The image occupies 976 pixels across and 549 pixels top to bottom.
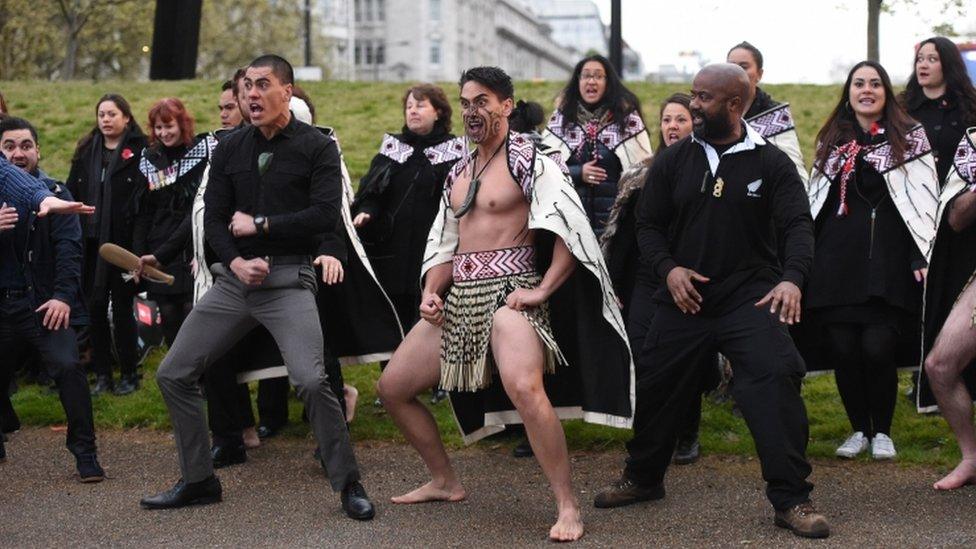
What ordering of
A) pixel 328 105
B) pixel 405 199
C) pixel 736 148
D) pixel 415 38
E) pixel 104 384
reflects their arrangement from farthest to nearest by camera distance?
pixel 415 38 → pixel 328 105 → pixel 104 384 → pixel 405 199 → pixel 736 148

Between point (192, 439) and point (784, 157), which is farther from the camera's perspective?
point (192, 439)

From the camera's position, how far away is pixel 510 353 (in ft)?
20.2

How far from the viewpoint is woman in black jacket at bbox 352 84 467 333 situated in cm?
895

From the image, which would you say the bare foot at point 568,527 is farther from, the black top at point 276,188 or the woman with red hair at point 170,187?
the woman with red hair at point 170,187

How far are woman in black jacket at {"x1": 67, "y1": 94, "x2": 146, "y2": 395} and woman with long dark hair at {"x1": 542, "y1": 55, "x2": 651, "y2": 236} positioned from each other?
3.20 metres

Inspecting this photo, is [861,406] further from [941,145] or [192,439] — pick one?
[192,439]

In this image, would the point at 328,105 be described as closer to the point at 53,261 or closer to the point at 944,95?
the point at 53,261

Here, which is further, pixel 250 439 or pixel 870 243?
pixel 250 439

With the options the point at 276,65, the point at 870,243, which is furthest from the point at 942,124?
the point at 276,65

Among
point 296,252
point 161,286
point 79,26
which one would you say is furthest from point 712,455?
point 79,26

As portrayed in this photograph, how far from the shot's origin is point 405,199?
352 inches

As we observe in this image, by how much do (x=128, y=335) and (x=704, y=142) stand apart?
5361mm

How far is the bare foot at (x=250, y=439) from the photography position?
8.40 meters

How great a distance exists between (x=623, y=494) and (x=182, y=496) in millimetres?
2277
